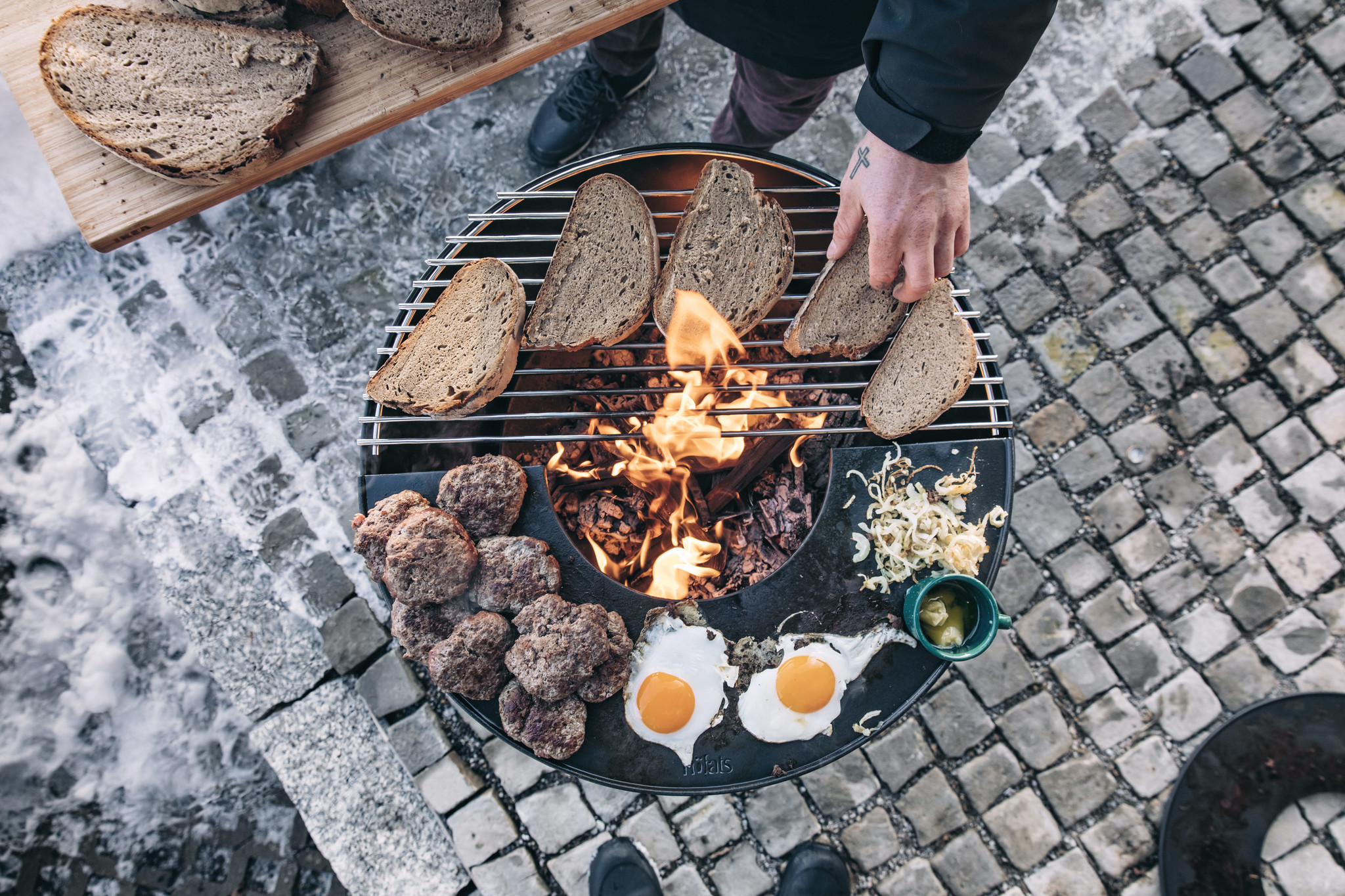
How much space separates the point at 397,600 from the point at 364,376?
1709 mm

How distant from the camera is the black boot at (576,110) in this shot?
3.63 metres

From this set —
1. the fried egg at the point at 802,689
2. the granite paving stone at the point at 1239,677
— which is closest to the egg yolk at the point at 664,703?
the fried egg at the point at 802,689

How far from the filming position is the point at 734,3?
2.53 metres

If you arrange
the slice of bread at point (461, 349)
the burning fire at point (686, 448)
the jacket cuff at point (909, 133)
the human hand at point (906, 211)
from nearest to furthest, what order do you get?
the jacket cuff at point (909, 133) → the human hand at point (906, 211) → the slice of bread at point (461, 349) → the burning fire at point (686, 448)

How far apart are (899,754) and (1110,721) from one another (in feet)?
3.49

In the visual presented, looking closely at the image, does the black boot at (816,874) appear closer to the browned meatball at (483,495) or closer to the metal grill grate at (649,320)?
the metal grill grate at (649,320)

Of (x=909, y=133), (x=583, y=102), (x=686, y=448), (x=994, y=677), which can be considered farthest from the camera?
(x=583, y=102)

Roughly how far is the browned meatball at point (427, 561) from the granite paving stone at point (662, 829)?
1679mm

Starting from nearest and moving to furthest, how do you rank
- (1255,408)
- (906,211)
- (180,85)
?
(906,211) < (180,85) < (1255,408)

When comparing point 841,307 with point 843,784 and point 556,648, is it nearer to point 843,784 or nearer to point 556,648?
point 556,648

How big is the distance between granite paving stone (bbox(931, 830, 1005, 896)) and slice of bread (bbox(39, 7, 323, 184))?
4067 mm

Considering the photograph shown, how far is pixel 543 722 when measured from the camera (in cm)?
224

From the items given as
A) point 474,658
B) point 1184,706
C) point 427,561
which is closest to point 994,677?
point 1184,706

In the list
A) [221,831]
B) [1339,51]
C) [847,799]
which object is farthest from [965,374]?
[221,831]
